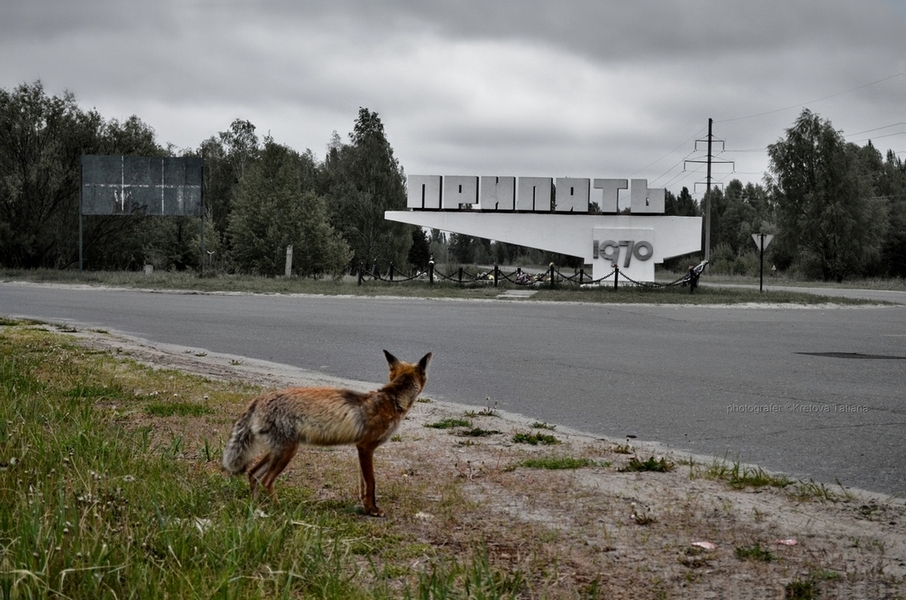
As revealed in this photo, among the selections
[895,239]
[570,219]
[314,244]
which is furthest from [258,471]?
[895,239]

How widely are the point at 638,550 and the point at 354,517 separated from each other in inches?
59.4

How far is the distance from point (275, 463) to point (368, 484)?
21.1 inches

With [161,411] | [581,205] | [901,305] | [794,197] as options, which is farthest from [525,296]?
[794,197]

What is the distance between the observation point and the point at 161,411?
316 inches

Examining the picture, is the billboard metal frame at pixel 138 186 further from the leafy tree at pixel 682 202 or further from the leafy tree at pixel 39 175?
the leafy tree at pixel 682 202

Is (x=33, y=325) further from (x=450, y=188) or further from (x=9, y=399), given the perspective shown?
(x=450, y=188)

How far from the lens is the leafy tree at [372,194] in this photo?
7994 centimetres

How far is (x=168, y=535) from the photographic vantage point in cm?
396

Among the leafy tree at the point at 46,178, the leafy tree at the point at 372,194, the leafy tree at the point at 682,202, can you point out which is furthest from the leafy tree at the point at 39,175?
the leafy tree at the point at 682,202

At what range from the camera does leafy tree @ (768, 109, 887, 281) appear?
243 feet

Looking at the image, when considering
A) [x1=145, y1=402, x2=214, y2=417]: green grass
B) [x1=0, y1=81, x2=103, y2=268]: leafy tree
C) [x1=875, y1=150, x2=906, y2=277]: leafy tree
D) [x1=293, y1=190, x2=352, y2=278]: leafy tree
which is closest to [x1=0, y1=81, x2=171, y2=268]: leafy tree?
[x1=0, y1=81, x2=103, y2=268]: leafy tree

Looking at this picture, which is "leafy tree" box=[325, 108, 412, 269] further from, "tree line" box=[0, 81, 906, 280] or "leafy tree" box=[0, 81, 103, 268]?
"leafy tree" box=[0, 81, 103, 268]

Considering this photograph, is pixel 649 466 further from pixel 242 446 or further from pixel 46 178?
pixel 46 178

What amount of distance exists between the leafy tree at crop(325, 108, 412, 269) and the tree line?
12cm
